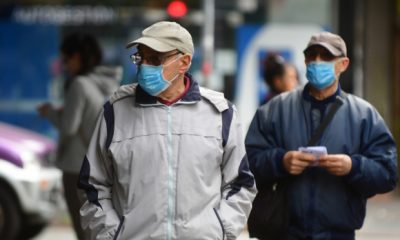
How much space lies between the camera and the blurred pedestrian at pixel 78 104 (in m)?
8.35

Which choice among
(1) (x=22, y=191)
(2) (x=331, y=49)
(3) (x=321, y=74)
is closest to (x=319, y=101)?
(3) (x=321, y=74)

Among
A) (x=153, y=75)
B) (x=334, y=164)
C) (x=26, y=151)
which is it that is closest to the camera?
(x=153, y=75)

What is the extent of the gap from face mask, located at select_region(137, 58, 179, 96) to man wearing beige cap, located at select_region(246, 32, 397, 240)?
105 cm

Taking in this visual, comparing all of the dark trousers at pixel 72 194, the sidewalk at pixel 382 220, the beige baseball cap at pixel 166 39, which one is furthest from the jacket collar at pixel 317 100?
the sidewalk at pixel 382 220

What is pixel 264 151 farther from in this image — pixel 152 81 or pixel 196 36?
pixel 196 36

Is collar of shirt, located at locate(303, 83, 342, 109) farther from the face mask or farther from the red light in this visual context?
the red light

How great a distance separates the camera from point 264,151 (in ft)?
19.6

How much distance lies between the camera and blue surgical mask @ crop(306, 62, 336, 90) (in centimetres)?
591

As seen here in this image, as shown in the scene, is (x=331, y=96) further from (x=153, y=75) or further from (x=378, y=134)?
(x=153, y=75)

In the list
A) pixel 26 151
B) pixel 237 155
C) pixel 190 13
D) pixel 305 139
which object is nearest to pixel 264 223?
pixel 305 139

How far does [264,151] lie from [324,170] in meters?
0.34

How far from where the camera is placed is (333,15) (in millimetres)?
14484

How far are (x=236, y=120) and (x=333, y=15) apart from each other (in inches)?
380

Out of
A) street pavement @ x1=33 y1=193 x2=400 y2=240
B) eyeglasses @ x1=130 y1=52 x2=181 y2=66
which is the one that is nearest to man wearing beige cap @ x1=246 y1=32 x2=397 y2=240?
eyeglasses @ x1=130 y1=52 x2=181 y2=66
